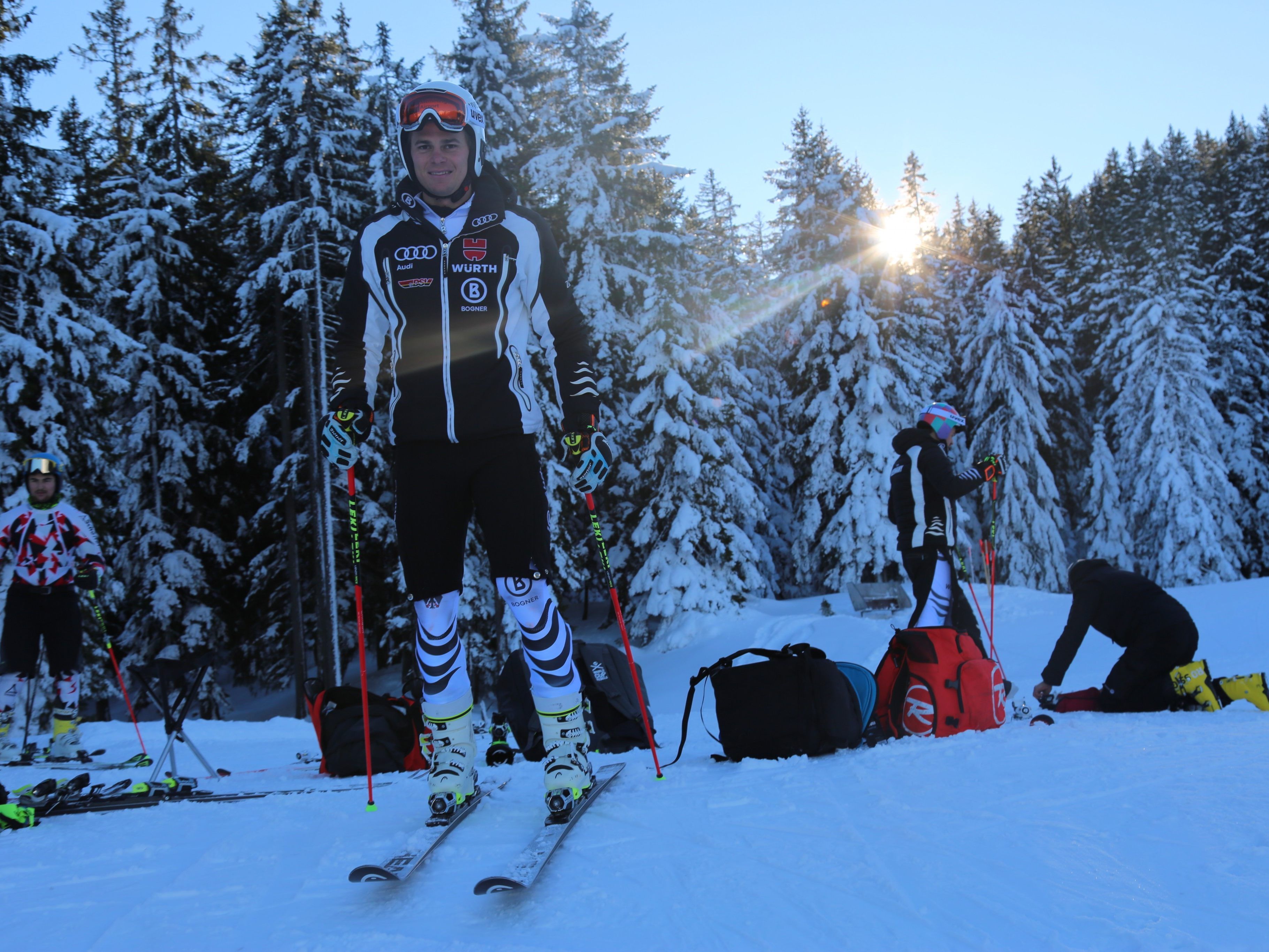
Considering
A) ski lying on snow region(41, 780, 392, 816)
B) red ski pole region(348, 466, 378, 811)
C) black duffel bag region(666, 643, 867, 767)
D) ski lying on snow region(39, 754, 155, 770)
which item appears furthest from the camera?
ski lying on snow region(39, 754, 155, 770)

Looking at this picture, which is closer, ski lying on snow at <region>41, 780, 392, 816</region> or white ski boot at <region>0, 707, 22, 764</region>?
ski lying on snow at <region>41, 780, 392, 816</region>

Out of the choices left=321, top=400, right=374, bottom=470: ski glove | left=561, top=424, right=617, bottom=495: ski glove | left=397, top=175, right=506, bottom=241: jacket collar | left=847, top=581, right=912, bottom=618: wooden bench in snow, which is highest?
left=397, top=175, right=506, bottom=241: jacket collar

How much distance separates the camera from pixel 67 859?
298 centimetres

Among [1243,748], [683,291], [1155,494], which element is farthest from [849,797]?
[1155,494]

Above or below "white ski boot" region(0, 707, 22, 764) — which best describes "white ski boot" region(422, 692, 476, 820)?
above

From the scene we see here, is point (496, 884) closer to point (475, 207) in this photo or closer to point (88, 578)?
point (475, 207)

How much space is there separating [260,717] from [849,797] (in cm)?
1926

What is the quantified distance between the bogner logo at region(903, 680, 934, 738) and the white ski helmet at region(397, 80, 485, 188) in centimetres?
352

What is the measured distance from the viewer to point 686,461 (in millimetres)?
16703

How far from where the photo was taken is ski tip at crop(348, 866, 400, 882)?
7.69 feet

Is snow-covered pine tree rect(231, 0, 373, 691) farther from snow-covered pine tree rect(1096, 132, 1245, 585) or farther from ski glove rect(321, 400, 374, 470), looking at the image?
snow-covered pine tree rect(1096, 132, 1245, 585)

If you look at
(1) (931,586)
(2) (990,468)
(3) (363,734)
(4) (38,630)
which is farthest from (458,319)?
(4) (38,630)

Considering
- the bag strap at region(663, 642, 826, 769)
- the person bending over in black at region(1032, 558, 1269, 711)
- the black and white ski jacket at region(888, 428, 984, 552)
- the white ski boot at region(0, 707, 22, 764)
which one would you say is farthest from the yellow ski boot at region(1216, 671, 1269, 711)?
the white ski boot at region(0, 707, 22, 764)

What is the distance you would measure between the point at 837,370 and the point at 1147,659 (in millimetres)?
15742
